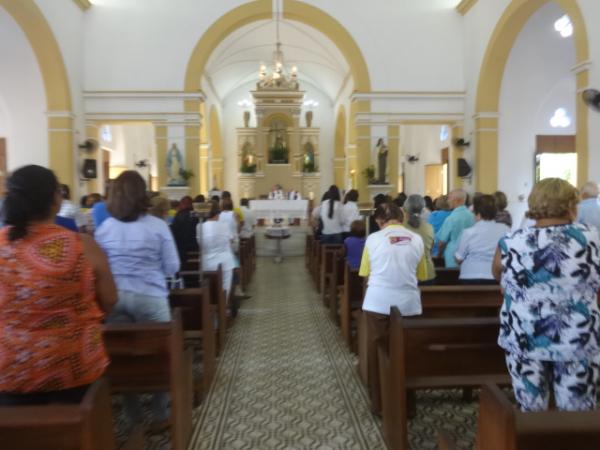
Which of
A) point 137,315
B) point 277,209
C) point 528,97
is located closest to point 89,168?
point 277,209

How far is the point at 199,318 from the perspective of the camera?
4250 millimetres

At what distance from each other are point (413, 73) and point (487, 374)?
1138cm

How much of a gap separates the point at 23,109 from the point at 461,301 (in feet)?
38.2

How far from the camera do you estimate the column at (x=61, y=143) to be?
473 inches

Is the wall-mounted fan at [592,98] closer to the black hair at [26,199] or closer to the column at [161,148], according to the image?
the black hair at [26,199]

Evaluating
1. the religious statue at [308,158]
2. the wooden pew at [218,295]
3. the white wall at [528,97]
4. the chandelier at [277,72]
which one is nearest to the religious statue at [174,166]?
the chandelier at [277,72]

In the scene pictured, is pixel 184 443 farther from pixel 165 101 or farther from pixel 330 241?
pixel 165 101

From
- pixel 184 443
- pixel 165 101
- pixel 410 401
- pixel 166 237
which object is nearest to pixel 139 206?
pixel 166 237

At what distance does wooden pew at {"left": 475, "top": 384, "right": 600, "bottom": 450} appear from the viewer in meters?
1.34

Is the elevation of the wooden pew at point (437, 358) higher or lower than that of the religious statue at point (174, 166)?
lower

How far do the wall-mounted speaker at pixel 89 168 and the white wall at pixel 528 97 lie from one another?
9.94 meters

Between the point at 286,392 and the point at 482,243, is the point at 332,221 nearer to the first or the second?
the point at 482,243

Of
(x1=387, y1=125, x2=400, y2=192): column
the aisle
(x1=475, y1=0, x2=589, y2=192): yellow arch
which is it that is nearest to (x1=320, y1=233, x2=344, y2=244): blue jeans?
the aisle

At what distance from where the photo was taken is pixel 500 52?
1167 centimetres
